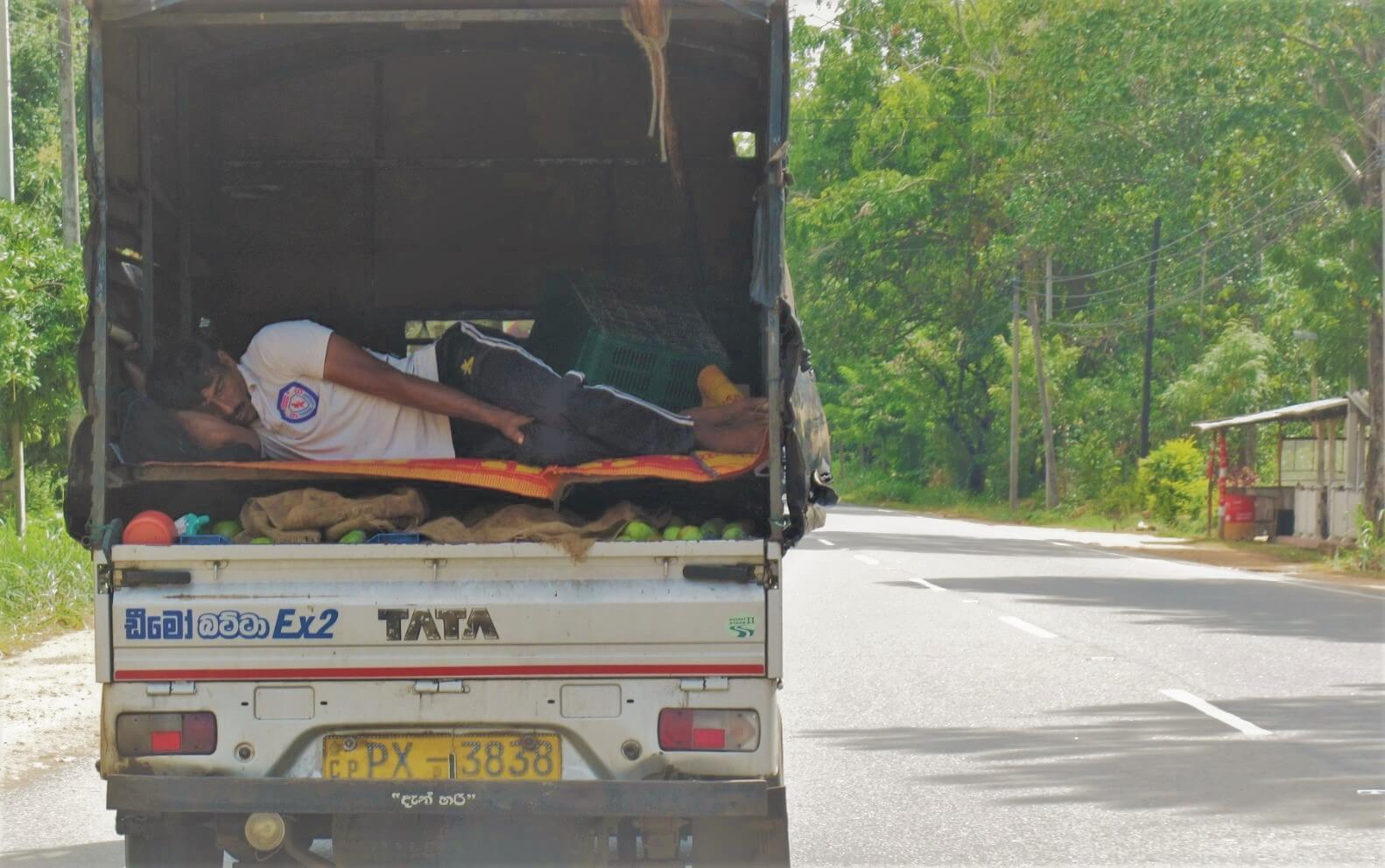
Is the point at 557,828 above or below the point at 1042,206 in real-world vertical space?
below

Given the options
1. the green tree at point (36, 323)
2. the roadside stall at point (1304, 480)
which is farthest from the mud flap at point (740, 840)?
the roadside stall at point (1304, 480)

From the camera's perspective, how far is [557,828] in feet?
16.6

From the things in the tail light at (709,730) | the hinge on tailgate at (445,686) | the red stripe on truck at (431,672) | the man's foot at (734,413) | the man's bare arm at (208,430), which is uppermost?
the man's foot at (734,413)

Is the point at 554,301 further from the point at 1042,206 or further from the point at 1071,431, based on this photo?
the point at 1071,431

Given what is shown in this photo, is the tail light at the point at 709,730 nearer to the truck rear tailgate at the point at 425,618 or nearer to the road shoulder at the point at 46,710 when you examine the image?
the truck rear tailgate at the point at 425,618

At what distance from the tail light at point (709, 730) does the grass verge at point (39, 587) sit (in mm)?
8812

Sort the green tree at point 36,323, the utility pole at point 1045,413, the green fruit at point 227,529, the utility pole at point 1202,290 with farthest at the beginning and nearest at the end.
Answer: the utility pole at point 1045,413 < the utility pole at point 1202,290 < the green tree at point 36,323 < the green fruit at point 227,529

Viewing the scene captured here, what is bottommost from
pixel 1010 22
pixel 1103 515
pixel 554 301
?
pixel 1103 515

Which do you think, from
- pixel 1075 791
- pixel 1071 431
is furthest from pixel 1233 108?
pixel 1071 431

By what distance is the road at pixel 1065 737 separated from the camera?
667cm

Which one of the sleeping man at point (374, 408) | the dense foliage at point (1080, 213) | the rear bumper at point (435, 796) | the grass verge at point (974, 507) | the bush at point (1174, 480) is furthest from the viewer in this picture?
the grass verge at point (974, 507)

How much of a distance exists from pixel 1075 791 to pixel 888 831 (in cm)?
116

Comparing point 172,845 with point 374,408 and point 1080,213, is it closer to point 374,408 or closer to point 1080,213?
point 374,408

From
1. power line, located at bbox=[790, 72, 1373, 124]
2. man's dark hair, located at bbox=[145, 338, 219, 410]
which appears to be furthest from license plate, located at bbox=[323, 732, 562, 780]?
power line, located at bbox=[790, 72, 1373, 124]
